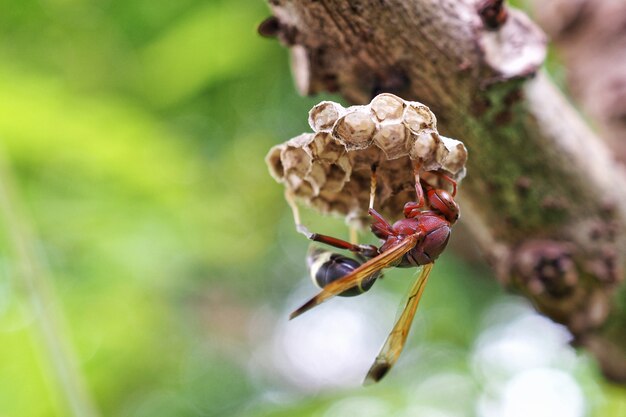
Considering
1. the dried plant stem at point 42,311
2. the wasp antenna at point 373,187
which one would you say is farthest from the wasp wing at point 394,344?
the dried plant stem at point 42,311

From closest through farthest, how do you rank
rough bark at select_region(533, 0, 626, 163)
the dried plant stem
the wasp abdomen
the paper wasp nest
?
the paper wasp nest
the wasp abdomen
the dried plant stem
rough bark at select_region(533, 0, 626, 163)

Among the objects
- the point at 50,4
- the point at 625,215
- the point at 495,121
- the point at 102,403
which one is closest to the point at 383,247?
the point at 495,121

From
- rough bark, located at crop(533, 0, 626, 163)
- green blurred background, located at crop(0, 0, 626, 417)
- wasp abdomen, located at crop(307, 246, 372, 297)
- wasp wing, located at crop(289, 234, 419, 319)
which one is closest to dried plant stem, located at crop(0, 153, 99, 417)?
green blurred background, located at crop(0, 0, 626, 417)

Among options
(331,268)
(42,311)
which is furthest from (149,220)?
(331,268)

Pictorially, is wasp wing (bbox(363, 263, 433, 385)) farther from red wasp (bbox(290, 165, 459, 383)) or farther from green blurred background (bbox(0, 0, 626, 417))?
green blurred background (bbox(0, 0, 626, 417))

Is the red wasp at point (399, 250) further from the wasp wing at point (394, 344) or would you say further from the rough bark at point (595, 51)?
the rough bark at point (595, 51)

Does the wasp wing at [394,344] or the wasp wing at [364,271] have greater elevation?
the wasp wing at [364,271]

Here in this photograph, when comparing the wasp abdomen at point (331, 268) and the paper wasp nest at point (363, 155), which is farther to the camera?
the wasp abdomen at point (331, 268)

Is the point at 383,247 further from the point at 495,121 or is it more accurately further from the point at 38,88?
the point at 38,88
